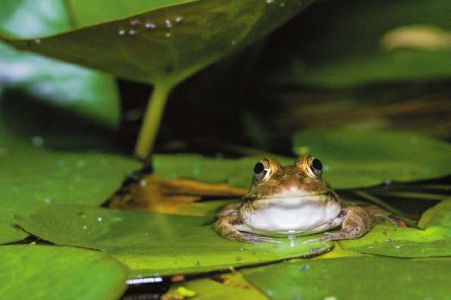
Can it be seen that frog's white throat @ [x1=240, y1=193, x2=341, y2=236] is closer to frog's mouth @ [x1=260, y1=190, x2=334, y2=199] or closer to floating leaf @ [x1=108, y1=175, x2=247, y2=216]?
frog's mouth @ [x1=260, y1=190, x2=334, y2=199]

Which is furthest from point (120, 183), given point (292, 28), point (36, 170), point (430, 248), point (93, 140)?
point (292, 28)

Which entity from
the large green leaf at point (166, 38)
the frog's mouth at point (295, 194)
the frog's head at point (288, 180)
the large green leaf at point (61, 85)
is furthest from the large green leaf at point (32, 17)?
the frog's mouth at point (295, 194)

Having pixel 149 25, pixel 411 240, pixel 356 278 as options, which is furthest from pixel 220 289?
pixel 149 25

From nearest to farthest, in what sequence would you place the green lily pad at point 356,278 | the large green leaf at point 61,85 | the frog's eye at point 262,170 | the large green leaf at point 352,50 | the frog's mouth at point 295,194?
the green lily pad at point 356,278 → the frog's mouth at point 295,194 → the frog's eye at point 262,170 → the large green leaf at point 61,85 → the large green leaf at point 352,50

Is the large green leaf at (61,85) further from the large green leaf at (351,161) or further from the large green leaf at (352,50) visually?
the large green leaf at (352,50)

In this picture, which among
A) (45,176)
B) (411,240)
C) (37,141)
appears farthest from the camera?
(37,141)

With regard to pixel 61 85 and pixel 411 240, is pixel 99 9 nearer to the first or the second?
pixel 61 85
